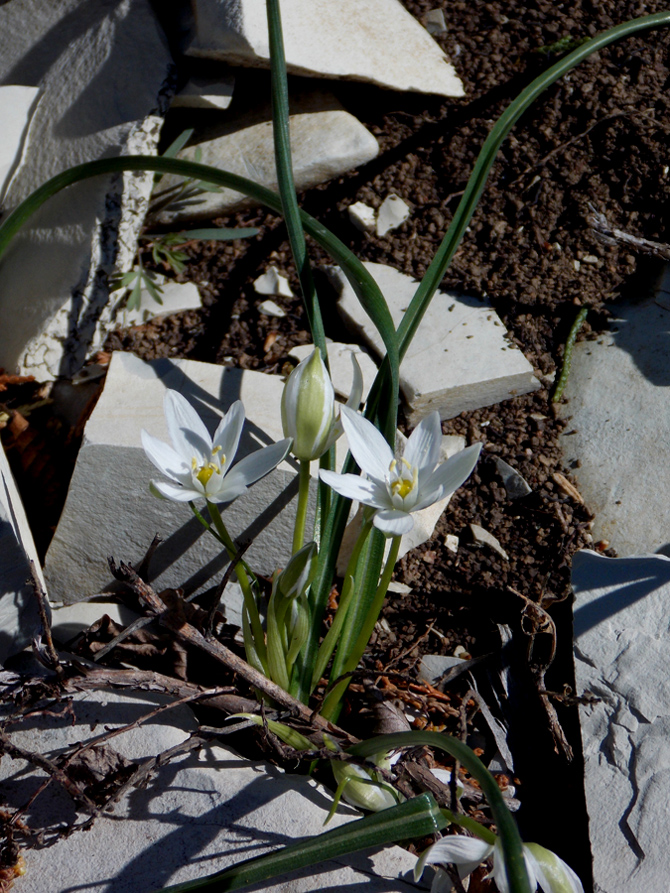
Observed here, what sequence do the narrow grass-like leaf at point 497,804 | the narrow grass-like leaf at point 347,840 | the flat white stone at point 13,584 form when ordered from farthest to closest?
the flat white stone at point 13,584 < the narrow grass-like leaf at point 347,840 < the narrow grass-like leaf at point 497,804

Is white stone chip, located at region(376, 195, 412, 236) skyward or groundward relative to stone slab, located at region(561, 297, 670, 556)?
skyward

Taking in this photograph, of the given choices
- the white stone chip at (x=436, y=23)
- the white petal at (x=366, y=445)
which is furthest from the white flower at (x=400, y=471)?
the white stone chip at (x=436, y=23)

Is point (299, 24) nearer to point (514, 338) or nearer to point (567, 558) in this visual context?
point (514, 338)

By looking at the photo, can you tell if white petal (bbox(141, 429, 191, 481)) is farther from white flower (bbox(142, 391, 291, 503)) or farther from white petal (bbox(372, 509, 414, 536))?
white petal (bbox(372, 509, 414, 536))

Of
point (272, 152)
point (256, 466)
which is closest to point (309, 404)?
point (256, 466)

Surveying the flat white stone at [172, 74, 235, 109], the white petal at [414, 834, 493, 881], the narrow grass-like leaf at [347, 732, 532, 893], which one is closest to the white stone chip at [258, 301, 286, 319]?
the flat white stone at [172, 74, 235, 109]

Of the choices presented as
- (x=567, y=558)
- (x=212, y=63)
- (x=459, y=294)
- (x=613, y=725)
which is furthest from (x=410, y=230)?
(x=613, y=725)

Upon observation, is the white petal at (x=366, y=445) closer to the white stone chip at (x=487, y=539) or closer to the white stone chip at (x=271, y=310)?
the white stone chip at (x=487, y=539)
